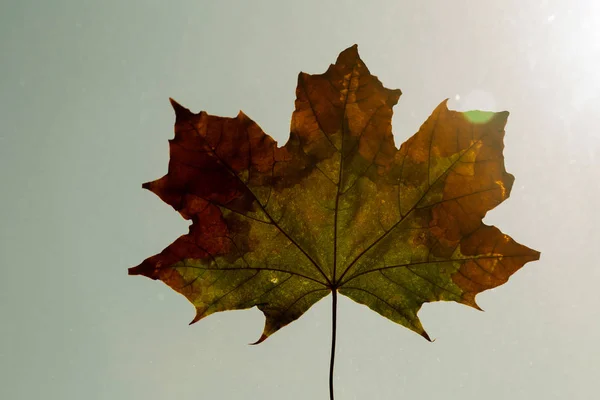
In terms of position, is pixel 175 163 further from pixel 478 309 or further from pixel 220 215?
pixel 478 309

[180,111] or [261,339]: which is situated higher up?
[180,111]

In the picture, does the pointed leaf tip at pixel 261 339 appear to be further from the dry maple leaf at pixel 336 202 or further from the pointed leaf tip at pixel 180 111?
the pointed leaf tip at pixel 180 111

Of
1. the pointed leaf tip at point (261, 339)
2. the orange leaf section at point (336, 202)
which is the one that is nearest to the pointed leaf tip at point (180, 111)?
the orange leaf section at point (336, 202)

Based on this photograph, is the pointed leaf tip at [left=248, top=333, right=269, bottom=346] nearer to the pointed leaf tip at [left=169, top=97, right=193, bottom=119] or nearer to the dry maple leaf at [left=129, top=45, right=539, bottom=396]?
the dry maple leaf at [left=129, top=45, right=539, bottom=396]

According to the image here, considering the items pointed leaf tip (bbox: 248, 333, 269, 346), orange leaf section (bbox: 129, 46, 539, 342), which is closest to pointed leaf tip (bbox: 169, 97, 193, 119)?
orange leaf section (bbox: 129, 46, 539, 342)

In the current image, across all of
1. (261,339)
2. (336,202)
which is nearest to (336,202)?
(336,202)

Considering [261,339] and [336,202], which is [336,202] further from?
[261,339]

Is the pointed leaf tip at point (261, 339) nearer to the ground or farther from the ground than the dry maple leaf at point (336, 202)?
nearer to the ground

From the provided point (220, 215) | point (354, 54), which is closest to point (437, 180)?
point (354, 54)
